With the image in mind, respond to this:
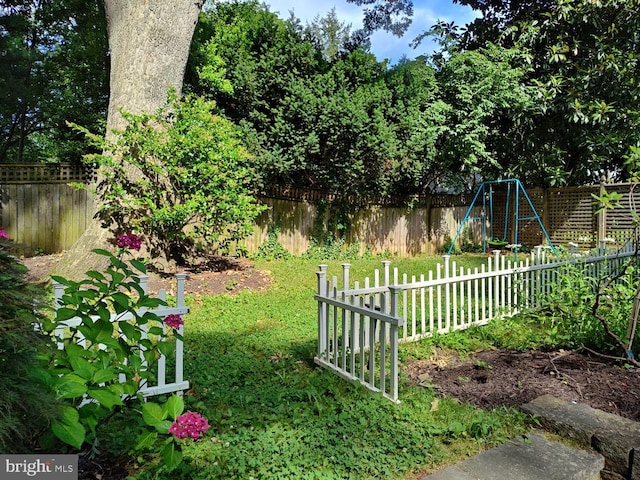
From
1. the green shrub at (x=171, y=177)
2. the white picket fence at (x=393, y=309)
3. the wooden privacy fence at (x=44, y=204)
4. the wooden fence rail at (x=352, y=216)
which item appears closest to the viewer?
the white picket fence at (x=393, y=309)

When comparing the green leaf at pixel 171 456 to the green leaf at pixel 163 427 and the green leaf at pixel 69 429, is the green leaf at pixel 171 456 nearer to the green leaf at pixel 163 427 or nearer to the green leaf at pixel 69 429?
the green leaf at pixel 163 427

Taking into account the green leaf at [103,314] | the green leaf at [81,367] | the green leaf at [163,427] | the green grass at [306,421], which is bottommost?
the green grass at [306,421]

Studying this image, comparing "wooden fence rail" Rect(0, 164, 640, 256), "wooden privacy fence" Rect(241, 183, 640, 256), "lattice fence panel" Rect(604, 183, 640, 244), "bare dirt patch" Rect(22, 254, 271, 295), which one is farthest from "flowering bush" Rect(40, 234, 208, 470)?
"lattice fence panel" Rect(604, 183, 640, 244)

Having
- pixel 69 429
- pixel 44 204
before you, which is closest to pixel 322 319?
pixel 69 429

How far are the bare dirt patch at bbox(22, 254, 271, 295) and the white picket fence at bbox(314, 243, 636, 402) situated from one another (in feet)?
7.19

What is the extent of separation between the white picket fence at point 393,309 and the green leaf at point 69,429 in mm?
2000

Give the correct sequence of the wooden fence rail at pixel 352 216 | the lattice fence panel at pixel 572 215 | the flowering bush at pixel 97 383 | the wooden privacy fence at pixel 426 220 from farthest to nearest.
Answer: the lattice fence panel at pixel 572 215
the wooden privacy fence at pixel 426 220
the wooden fence rail at pixel 352 216
the flowering bush at pixel 97 383

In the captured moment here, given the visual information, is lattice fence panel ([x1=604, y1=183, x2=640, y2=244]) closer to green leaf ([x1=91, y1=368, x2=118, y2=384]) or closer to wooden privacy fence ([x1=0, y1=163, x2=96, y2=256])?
green leaf ([x1=91, y1=368, x2=118, y2=384])

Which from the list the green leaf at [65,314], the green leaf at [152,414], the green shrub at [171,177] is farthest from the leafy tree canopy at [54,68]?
the green leaf at [152,414]

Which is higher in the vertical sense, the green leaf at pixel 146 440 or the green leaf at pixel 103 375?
the green leaf at pixel 103 375

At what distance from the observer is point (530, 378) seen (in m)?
3.39

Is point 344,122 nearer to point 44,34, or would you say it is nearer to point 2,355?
point 2,355

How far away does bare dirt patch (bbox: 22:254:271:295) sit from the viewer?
610cm

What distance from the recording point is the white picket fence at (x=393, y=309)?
3.14 meters
